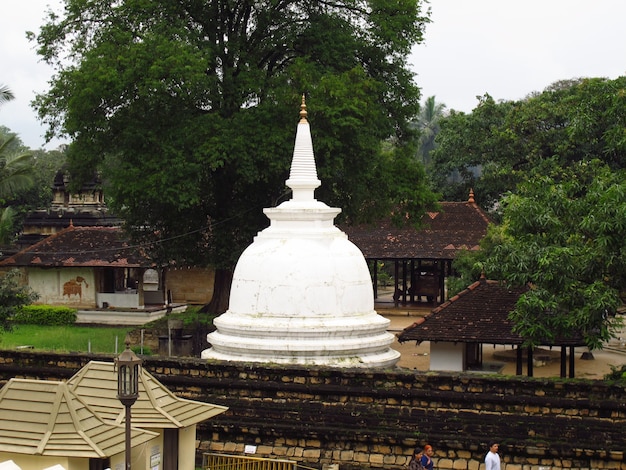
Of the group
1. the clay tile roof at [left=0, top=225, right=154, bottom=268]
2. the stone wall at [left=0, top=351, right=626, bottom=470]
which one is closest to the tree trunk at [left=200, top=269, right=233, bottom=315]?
the clay tile roof at [left=0, top=225, right=154, bottom=268]

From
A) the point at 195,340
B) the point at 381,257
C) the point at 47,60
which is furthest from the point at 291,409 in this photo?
the point at 381,257

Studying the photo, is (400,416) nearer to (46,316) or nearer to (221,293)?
(221,293)

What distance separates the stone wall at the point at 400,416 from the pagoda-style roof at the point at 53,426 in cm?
406

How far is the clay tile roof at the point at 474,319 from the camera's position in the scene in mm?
23969

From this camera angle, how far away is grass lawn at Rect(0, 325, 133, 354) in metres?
32.8

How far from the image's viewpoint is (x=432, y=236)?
4153 centimetres

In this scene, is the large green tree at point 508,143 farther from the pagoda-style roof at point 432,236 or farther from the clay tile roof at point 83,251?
the clay tile roof at point 83,251

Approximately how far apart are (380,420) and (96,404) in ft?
15.2

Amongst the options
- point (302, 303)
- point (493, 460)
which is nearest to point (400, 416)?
point (493, 460)

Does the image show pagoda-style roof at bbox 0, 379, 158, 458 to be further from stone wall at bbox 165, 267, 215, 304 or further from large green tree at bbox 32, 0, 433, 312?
stone wall at bbox 165, 267, 215, 304

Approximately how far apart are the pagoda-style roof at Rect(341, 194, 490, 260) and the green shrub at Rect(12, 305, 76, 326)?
10.8 meters

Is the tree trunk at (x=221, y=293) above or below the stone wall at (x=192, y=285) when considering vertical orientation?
above

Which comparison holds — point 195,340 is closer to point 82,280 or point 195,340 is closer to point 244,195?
point 244,195

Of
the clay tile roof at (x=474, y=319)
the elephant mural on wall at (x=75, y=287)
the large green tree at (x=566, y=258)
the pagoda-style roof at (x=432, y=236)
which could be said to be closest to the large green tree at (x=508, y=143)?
the pagoda-style roof at (x=432, y=236)
